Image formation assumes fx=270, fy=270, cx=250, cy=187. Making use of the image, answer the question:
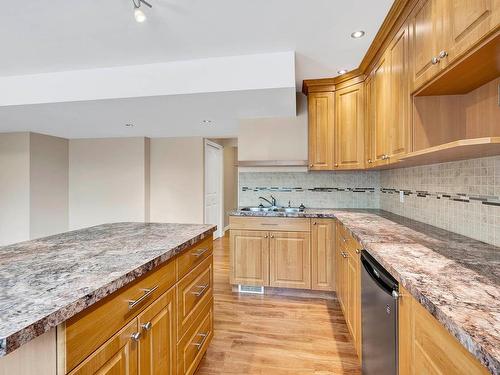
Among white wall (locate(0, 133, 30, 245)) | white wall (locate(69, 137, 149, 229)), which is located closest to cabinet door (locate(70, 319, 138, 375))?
white wall (locate(69, 137, 149, 229))

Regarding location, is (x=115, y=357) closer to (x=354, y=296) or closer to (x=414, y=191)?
(x=354, y=296)

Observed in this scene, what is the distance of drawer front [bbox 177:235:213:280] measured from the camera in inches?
57.0

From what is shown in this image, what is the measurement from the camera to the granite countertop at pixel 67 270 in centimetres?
67

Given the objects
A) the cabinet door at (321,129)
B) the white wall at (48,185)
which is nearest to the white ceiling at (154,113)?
the cabinet door at (321,129)

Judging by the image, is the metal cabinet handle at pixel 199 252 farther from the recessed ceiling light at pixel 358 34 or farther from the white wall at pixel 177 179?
the white wall at pixel 177 179

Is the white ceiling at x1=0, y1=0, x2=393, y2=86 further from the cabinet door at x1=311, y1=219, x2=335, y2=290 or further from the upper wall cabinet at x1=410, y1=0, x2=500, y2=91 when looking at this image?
the cabinet door at x1=311, y1=219, x2=335, y2=290

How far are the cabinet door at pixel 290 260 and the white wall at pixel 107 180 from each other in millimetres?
3307

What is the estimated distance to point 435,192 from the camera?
2023 millimetres

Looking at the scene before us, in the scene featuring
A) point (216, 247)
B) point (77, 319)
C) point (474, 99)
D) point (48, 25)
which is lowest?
point (216, 247)

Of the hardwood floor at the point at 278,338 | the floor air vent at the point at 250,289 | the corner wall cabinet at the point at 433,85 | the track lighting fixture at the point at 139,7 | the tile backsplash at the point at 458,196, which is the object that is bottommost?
the hardwood floor at the point at 278,338

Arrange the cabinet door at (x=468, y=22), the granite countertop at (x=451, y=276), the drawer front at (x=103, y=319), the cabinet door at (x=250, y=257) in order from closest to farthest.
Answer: the granite countertop at (x=451, y=276)
the drawer front at (x=103, y=319)
the cabinet door at (x=468, y=22)
the cabinet door at (x=250, y=257)

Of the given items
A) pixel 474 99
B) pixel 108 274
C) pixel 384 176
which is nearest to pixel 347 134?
pixel 384 176

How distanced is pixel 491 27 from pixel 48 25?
102 inches

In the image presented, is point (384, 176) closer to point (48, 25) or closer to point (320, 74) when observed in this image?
point (320, 74)
